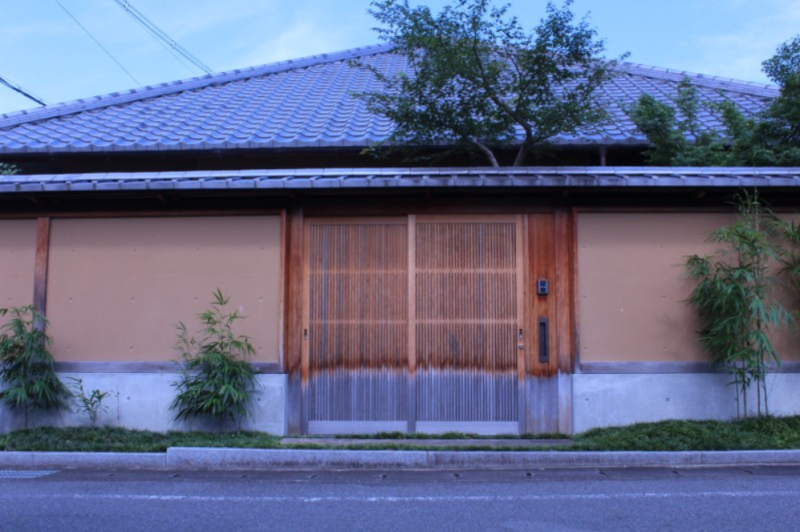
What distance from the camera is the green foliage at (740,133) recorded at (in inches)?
375

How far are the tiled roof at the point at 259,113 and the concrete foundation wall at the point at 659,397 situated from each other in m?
3.70

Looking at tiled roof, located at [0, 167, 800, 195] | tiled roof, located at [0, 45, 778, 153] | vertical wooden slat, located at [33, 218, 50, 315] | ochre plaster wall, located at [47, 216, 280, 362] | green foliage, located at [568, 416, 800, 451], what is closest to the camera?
green foliage, located at [568, 416, 800, 451]

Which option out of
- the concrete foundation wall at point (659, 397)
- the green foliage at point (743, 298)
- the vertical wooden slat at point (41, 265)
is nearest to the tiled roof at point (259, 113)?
the vertical wooden slat at point (41, 265)

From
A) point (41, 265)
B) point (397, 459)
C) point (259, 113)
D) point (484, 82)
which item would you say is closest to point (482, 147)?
point (484, 82)

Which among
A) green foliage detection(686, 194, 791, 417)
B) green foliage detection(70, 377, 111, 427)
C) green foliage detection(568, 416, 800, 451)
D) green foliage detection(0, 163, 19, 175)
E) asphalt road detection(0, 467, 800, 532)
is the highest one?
green foliage detection(0, 163, 19, 175)

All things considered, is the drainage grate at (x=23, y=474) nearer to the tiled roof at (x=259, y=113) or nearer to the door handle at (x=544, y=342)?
the tiled roof at (x=259, y=113)

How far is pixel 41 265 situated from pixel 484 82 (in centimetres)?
632

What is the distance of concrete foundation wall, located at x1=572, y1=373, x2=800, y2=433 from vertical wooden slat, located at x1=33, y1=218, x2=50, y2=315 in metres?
6.92

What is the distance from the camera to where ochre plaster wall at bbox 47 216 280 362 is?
28.1 feet

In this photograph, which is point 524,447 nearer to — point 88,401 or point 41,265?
point 88,401

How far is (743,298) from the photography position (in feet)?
25.1

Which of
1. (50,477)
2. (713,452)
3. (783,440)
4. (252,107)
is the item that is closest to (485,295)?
(713,452)

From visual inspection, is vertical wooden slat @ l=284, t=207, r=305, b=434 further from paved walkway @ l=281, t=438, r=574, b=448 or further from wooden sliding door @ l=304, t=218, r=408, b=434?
paved walkway @ l=281, t=438, r=574, b=448

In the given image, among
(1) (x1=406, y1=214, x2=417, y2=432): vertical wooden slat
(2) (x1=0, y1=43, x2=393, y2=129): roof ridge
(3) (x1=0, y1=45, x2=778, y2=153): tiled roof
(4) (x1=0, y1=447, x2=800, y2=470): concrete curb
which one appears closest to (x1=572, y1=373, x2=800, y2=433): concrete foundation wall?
(4) (x1=0, y1=447, x2=800, y2=470): concrete curb
